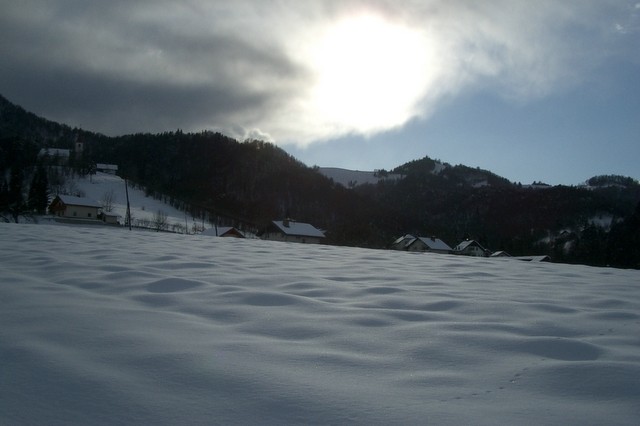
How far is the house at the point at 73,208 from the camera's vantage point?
58625 millimetres

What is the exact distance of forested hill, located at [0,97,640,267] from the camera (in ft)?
333

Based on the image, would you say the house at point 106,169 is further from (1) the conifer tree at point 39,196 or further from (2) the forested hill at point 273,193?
(1) the conifer tree at point 39,196

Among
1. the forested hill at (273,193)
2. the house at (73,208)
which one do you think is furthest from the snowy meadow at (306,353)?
the forested hill at (273,193)

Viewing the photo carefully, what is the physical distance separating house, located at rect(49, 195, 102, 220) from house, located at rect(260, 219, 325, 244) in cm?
2272

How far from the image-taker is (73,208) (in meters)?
59.6

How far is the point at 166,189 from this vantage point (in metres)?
115

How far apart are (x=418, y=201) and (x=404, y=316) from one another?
538ft

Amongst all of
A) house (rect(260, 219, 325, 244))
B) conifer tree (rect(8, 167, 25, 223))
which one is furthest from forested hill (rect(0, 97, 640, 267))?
house (rect(260, 219, 325, 244))

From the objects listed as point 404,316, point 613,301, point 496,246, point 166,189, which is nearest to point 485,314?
point 404,316

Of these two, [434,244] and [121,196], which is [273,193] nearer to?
[121,196]

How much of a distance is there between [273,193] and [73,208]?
59360 mm

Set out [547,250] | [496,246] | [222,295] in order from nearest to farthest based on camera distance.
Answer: [222,295] → [547,250] → [496,246]

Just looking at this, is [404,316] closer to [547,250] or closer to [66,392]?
[66,392]

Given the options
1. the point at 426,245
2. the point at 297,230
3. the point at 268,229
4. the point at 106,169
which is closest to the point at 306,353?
the point at 297,230
